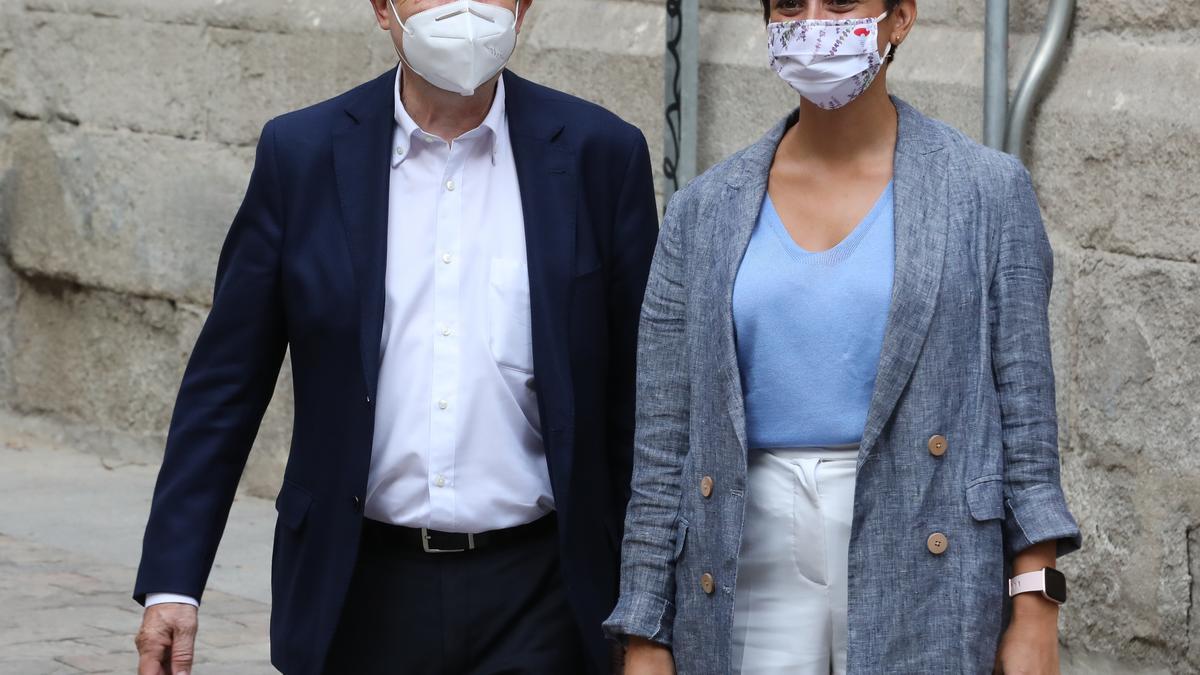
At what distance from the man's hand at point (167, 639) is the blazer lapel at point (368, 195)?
0.53m

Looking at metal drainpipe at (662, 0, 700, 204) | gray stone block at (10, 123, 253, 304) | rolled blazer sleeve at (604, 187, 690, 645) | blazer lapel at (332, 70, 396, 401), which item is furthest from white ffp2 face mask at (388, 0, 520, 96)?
gray stone block at (10, 123, 253, 304)

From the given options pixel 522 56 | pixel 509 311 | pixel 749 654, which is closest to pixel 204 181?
pixel 522 56

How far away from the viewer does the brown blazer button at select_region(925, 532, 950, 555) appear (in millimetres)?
2837

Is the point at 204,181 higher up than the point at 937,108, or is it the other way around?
the point at 937,108

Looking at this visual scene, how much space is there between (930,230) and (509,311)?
728 millimetres

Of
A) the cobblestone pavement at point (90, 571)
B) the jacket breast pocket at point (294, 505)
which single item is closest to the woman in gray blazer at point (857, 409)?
the jacket breast pocket at point (294, 505)

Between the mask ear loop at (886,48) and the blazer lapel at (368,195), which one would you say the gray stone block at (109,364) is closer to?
the blazer lapel at (368,195)

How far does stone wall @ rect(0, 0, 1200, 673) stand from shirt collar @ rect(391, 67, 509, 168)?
1.93 meters

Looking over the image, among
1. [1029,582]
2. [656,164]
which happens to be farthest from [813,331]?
[656,164]

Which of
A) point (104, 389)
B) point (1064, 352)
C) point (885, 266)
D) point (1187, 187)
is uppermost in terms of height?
point (885, 266)

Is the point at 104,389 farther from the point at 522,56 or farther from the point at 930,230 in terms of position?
the point at 930,230

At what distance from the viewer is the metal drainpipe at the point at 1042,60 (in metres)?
4.96

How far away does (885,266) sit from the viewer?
288 cm

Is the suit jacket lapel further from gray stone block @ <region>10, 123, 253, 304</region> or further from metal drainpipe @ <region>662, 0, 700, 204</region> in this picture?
gray stone block @ <region>10, 123, 253, 304</region>
